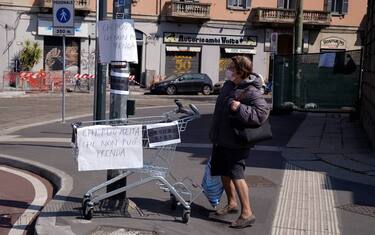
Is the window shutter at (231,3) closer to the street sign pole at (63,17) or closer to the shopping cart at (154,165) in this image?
the street sign pole at (63,17)

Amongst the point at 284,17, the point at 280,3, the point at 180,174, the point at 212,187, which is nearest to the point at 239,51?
the point at 284,17

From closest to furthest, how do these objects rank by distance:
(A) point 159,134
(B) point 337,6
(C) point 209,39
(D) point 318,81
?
(A) point 159,134 → (D) point 318,81 → (C) point 209,39 → (B) point 337,6

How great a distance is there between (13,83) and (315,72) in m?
Result: 20.8

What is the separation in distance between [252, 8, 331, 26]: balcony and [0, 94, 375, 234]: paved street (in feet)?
93.4

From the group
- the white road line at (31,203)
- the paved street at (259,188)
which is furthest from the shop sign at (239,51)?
the white road line at (31,203)

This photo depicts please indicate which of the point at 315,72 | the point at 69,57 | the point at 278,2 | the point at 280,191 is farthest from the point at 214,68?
the point at 280,191

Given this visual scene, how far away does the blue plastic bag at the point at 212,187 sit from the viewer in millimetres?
6613

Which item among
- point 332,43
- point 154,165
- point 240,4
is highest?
point 240,4

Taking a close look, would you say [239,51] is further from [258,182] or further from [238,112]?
[238,112]

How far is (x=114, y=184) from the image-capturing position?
655 centimetres

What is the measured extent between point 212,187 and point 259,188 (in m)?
Answer: 1.60

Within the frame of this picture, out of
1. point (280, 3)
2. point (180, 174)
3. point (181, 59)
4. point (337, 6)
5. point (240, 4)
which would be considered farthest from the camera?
point (337, 6)

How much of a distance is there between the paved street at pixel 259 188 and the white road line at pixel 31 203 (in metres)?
0.24

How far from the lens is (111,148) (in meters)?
6.10
